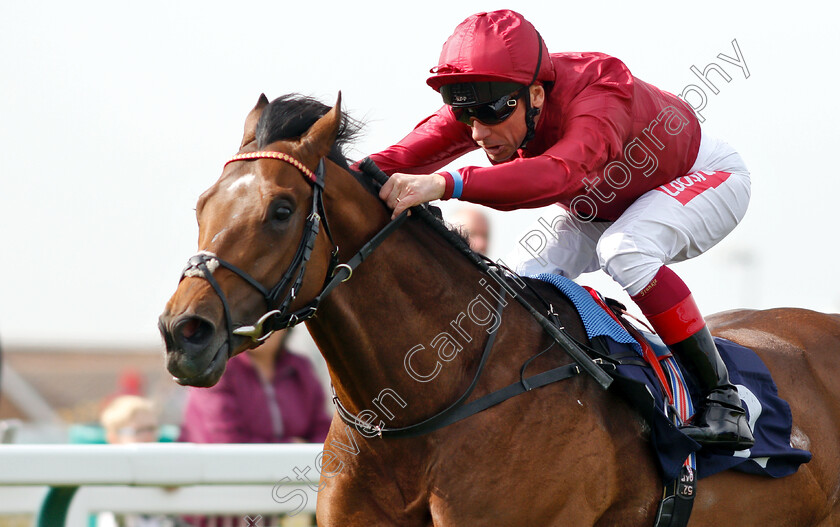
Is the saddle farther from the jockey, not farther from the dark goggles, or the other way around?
the dark goggles

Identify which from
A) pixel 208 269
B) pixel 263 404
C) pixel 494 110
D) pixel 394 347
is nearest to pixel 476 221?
pixel 263 404

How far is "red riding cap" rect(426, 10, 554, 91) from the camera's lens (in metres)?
3.17

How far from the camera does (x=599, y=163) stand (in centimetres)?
315

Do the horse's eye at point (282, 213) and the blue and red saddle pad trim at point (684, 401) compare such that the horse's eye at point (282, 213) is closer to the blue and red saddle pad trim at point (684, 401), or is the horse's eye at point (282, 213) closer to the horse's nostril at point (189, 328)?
the horse's nostril at point (189, 328)

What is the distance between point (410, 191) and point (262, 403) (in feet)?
7.92

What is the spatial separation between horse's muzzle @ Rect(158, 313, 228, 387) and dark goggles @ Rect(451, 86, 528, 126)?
1.28m

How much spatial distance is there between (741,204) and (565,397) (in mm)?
1245

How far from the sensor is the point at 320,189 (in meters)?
2.81

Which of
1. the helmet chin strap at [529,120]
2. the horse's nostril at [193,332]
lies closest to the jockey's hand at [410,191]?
the helmet chin strap at [529,120]

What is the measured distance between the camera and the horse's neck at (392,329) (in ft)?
9.51

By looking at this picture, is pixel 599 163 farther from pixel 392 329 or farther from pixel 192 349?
pixel 192 349

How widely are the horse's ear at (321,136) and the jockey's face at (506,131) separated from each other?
2.25 feet

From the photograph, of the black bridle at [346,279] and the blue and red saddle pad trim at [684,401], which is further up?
the black bridle at [346,279]

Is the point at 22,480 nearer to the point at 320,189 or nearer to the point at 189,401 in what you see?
the point at 189,401
